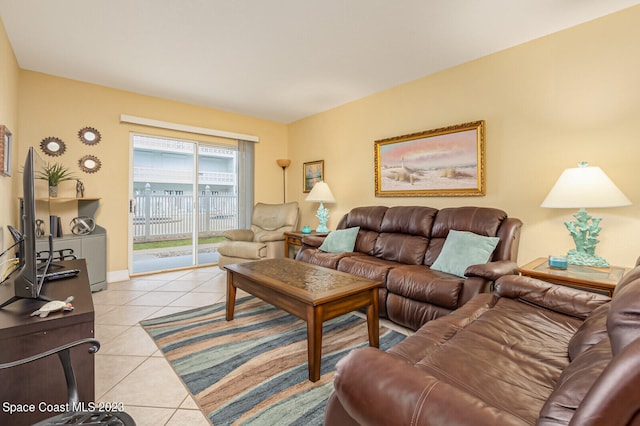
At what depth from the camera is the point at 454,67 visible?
3111 millimetres

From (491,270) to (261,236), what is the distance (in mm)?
3097

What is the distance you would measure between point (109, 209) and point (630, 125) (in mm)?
5328

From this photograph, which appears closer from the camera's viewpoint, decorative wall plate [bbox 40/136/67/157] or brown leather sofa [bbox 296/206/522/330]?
brown leather sofa [bbox 296/206/522/330]

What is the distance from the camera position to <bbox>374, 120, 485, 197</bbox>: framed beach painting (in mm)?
2979

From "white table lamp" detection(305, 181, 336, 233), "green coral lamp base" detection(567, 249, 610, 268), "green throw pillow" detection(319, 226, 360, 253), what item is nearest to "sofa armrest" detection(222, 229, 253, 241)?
"white table lamp" detection(305, 181, 336, 233)

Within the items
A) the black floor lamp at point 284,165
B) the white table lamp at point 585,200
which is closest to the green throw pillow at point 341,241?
the white table lamp at point 585,200

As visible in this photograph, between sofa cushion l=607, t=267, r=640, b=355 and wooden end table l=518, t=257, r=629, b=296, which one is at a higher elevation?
sofa cushion l=607, t=267, r=640, b=355

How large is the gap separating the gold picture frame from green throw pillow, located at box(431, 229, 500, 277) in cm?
254

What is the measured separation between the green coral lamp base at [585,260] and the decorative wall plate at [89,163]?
5.02 metres

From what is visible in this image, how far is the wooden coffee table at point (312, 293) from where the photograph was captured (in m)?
1.75

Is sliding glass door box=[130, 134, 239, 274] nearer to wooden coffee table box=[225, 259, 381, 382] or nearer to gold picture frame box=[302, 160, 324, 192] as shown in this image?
gold picture frame box=[302, 160, 324, 192]

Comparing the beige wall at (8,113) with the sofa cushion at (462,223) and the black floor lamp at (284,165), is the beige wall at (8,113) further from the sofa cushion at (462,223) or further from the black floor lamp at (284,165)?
the sofa cushion at (462,223)

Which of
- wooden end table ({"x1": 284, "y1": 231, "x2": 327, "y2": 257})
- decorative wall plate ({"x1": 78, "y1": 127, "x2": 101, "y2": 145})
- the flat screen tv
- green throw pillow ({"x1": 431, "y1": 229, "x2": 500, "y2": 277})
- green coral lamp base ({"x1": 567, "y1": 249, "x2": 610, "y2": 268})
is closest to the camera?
the flat screen tv

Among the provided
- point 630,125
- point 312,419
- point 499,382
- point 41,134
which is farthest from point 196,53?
point 630,125
